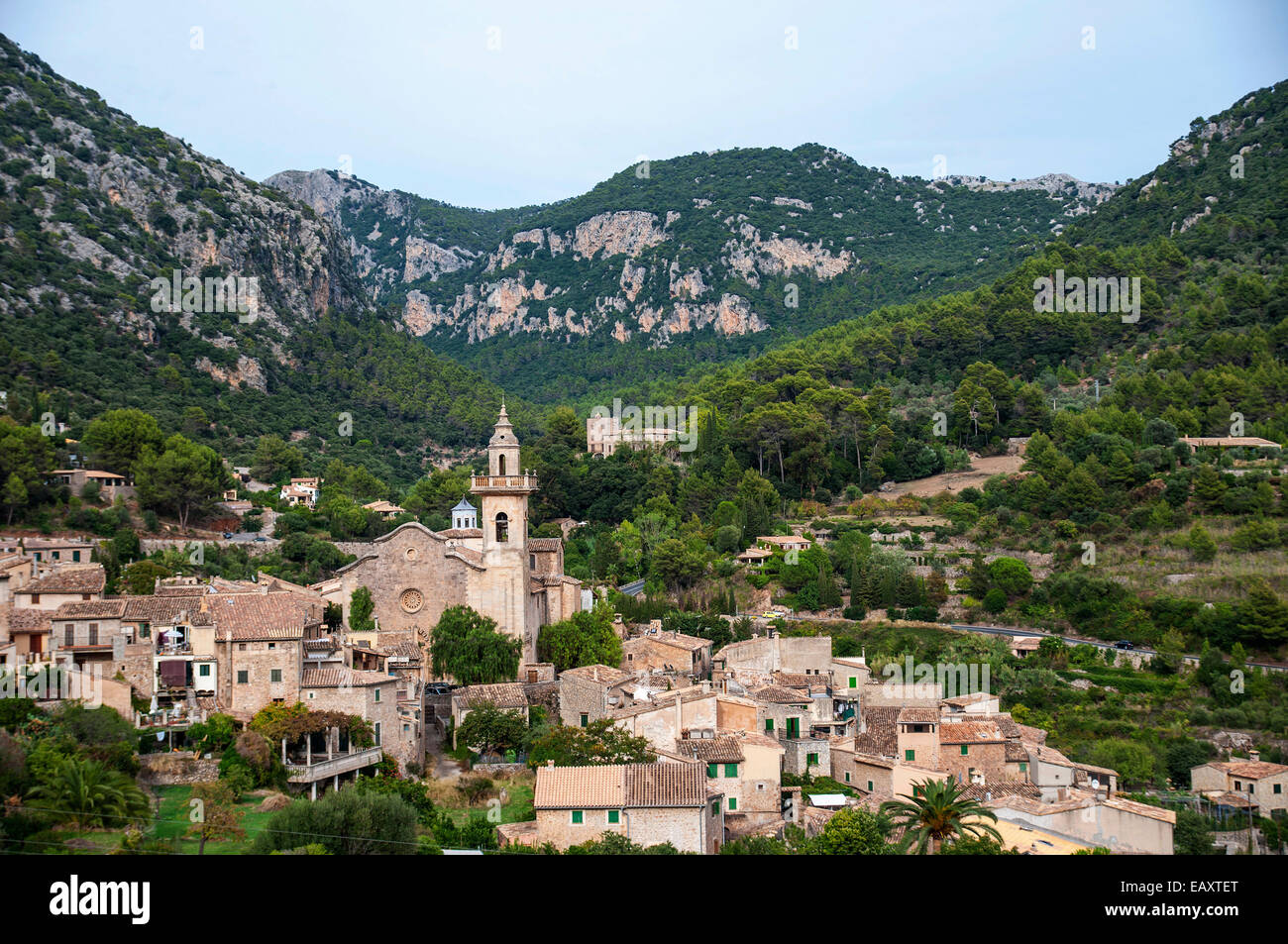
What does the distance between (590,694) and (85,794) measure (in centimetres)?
1276

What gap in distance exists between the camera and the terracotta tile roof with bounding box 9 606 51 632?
24.6 m

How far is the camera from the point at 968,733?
82.5 feet

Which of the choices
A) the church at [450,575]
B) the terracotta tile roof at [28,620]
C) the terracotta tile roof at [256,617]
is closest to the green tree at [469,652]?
the church at [450,575]

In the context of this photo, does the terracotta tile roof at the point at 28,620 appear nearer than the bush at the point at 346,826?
No

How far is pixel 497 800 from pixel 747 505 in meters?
30.0

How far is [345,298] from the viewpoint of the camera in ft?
311

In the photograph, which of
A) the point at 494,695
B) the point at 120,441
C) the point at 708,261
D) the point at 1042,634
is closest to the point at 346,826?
the point at 494,695

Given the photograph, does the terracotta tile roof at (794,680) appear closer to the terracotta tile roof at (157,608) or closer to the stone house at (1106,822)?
the stone house at (1106,822)

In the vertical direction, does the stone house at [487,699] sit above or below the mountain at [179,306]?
below

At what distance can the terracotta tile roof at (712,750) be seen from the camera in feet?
75.4

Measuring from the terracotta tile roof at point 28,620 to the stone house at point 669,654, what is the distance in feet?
50.4

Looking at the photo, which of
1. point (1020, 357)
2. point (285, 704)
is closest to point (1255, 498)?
point (1020, 357)
